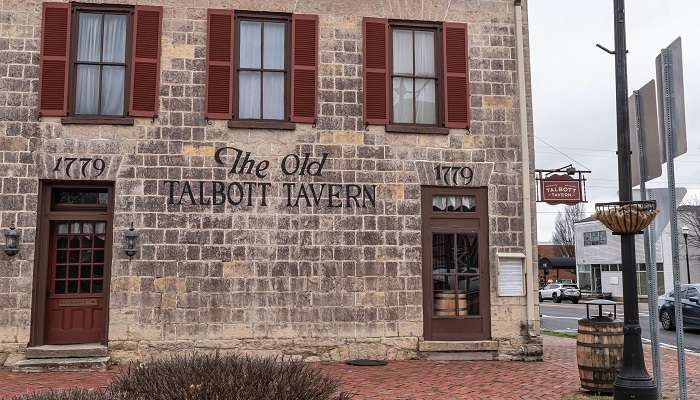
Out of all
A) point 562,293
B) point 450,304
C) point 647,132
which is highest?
point 647,132

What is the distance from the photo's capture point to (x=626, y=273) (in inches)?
288

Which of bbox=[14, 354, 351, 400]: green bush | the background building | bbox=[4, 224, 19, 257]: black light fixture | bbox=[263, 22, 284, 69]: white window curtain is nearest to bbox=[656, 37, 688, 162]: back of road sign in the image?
bbox=[14, 354, 351, 400]: green bush

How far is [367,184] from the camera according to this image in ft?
36.4

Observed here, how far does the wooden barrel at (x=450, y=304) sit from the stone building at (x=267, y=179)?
3 centimetres

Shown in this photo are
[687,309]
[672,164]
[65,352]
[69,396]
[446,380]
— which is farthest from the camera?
[687,309]

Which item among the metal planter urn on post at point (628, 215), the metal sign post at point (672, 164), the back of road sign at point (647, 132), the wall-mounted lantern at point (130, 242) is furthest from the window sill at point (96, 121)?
the metal sign post at point (672, 164)

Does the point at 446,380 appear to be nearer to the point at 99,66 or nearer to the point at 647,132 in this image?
the point at 647,132

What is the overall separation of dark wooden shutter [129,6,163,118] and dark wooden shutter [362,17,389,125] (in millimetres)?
3492

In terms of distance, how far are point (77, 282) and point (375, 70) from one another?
610 cm

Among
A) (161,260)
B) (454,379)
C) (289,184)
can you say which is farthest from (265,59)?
(454,379)

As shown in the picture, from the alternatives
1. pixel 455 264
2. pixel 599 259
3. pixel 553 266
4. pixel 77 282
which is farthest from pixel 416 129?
pixel 553 266

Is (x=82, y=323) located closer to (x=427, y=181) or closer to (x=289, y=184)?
(x=289, y=184)

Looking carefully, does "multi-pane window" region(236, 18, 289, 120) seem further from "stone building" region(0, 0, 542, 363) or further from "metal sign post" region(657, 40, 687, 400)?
"metal sign post" region(657, 40, 687, 400)

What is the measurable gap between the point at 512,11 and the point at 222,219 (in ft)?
21.0
